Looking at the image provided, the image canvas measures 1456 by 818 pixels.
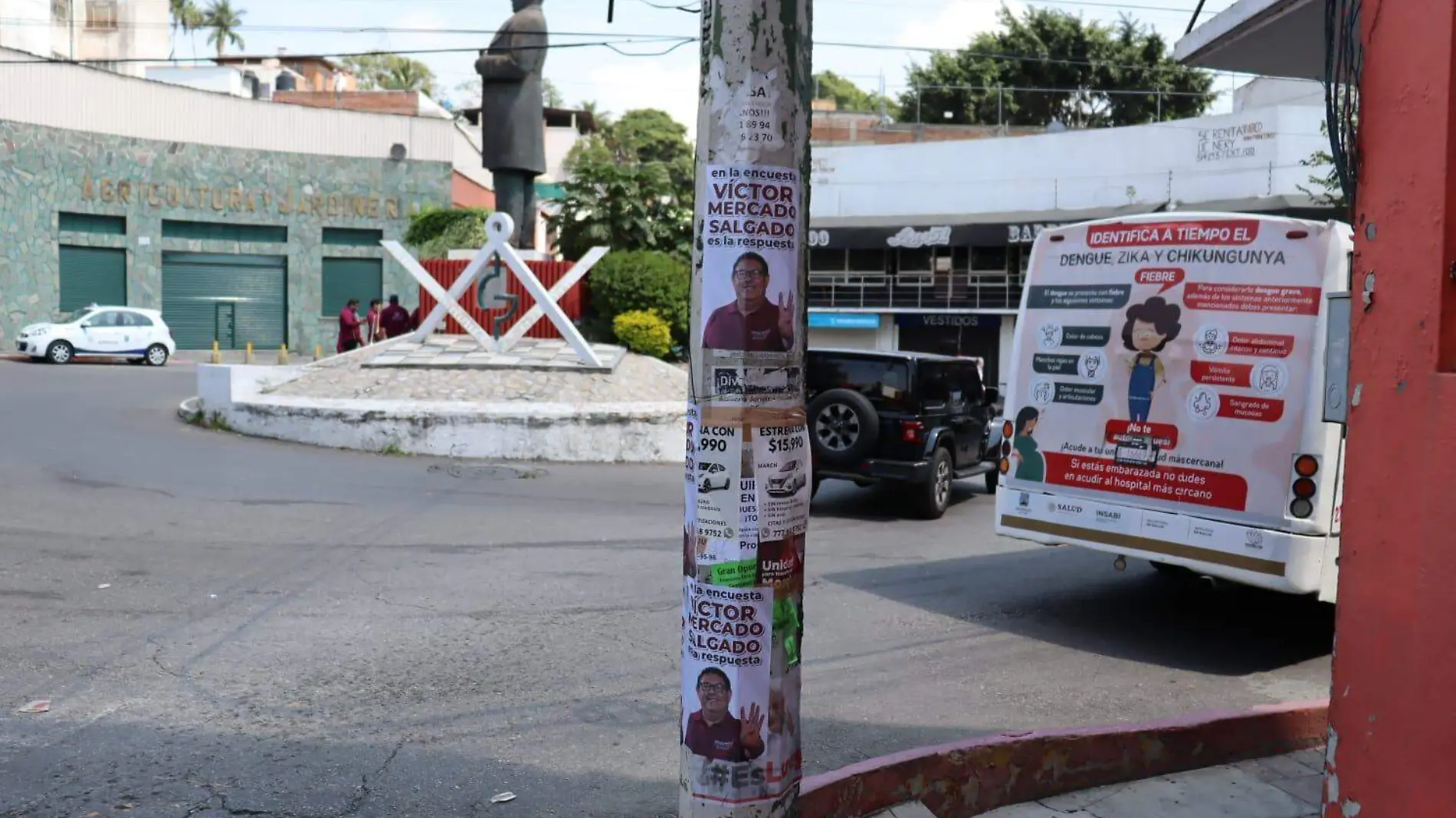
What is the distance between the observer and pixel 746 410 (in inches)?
152

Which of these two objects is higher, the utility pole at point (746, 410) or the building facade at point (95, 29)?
the building facade at point (95, 29)

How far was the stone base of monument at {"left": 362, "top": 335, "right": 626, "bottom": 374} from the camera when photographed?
64.3 ft

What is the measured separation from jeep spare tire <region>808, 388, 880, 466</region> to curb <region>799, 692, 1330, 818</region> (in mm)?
6851

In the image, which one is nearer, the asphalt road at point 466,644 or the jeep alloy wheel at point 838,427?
the asphalt road at point 466,644

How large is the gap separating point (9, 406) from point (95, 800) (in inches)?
658

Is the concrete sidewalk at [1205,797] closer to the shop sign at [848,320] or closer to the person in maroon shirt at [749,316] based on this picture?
the person in maroon shirt at [749,316]

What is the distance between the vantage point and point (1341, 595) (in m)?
4.25

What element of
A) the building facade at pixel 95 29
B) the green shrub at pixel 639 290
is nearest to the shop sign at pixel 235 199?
the building facade at pixel 95 29

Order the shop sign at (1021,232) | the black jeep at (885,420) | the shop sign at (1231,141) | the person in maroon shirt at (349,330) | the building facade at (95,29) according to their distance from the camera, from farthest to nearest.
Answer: the building facade at (95,29) → the shop sign at (1021,232) → the shop sign at (1231,141) → the person in maroon shirt at (349,330) → the black jeep at (885,420)

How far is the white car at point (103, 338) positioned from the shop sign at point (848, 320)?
82.1ft

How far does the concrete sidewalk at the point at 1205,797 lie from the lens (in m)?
5.13

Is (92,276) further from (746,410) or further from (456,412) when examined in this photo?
(746,410)

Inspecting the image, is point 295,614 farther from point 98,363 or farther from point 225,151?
point 225,151

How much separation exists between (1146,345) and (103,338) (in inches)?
1184
